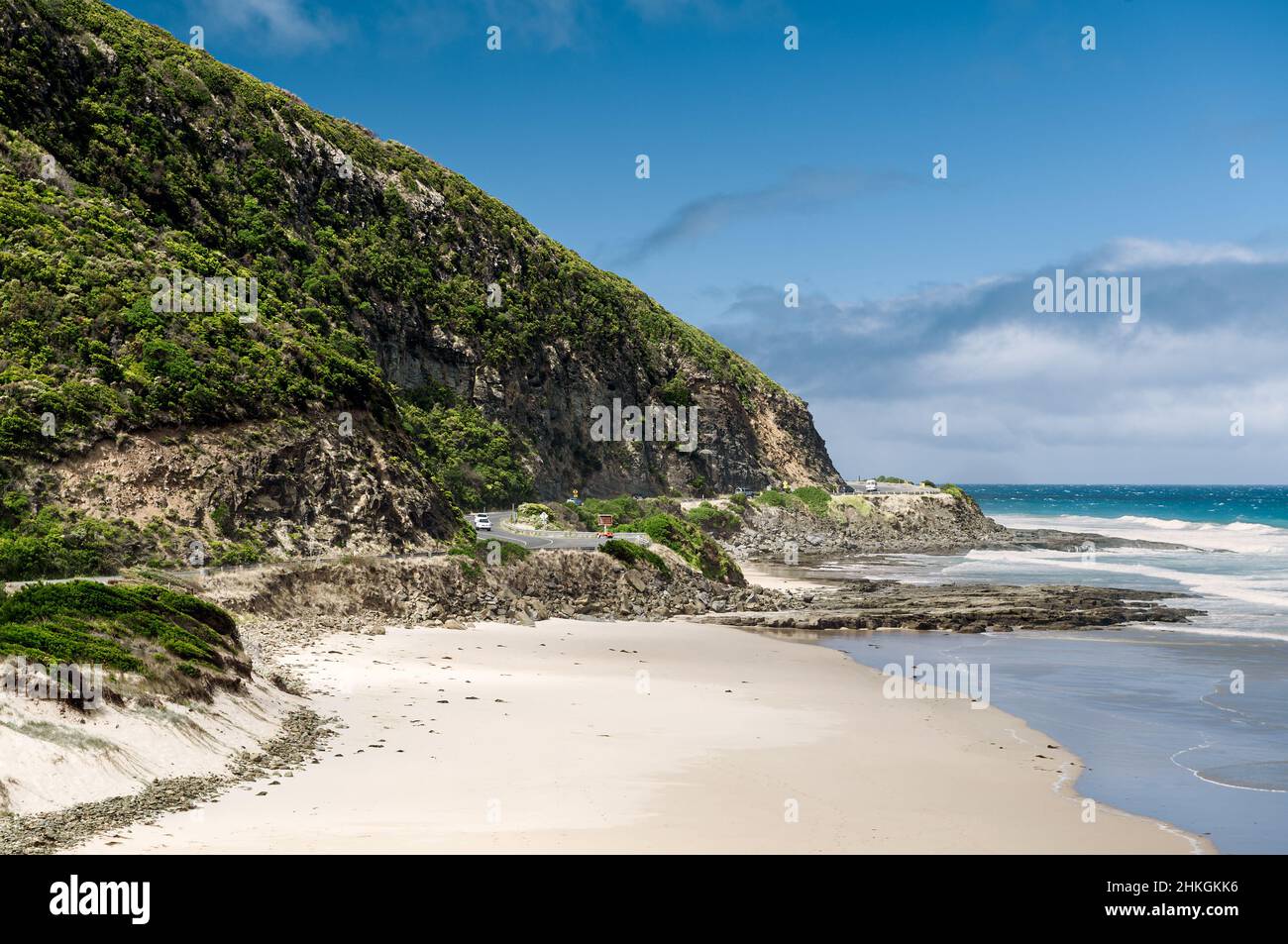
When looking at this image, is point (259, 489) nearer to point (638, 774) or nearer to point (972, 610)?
point (638, 774)

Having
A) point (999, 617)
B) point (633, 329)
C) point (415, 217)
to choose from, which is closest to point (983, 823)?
point (999, 617)

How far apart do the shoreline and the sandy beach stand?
0.16ft

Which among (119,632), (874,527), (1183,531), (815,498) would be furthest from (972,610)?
(1183,531)

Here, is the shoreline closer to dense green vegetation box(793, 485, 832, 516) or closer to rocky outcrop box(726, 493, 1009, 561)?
rocky outcrop box(726, 493, 1009, 561)

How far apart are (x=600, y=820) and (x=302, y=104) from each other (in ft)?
252

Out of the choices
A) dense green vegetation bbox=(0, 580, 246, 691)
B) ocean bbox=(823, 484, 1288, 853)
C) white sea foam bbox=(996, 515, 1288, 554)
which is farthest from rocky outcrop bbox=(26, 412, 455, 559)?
white sea foam bbox=(996, 515, 1288, 554)

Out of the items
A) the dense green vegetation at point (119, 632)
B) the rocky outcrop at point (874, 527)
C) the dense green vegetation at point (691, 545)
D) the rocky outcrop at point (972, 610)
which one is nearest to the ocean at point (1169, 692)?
the rocky outcrop at point (972, 610)

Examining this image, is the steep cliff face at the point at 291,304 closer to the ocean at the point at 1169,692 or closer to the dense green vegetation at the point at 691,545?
the dense green vegetation at the point at 691,545

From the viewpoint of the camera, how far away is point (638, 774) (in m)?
15.3

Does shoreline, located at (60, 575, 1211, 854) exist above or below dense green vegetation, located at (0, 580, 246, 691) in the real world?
below

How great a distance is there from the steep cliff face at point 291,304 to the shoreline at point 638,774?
17.9 meters

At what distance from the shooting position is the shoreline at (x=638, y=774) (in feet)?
39.2

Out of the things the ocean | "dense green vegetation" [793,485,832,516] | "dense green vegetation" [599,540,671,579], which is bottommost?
the ocean

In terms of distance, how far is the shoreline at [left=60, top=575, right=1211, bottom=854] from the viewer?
470 inches
